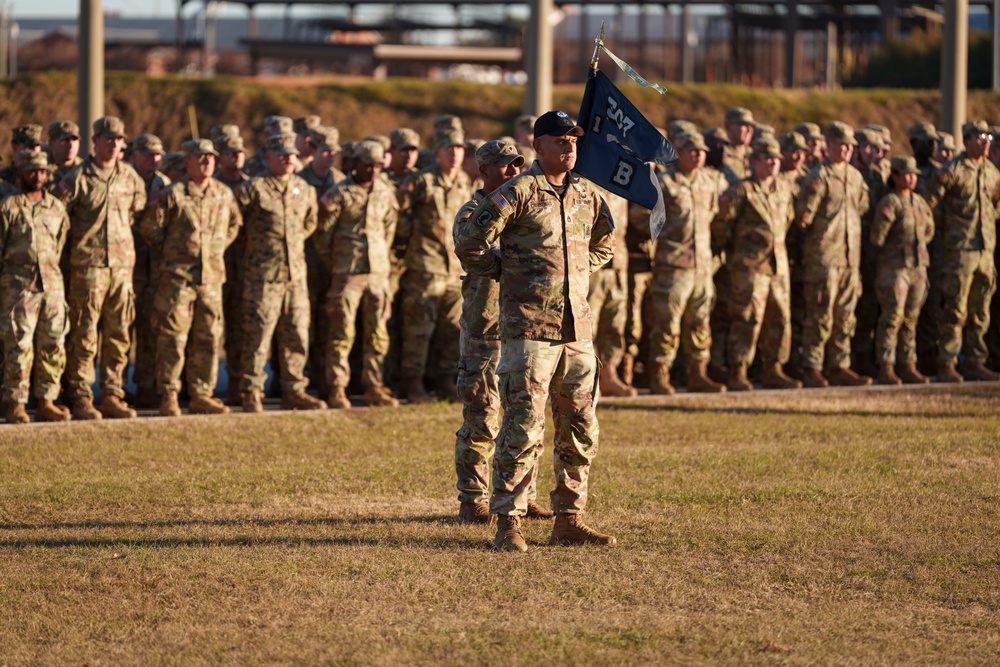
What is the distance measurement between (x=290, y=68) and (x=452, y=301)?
26315 millimetres

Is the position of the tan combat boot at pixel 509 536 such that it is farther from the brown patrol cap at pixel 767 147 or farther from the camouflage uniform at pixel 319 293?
the brown patrol cap at pixel 767 147

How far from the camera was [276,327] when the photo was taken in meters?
13.2

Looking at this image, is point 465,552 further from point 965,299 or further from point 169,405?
point 965,299

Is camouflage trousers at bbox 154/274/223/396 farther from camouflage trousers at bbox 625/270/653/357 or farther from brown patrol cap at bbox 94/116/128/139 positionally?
camouflage trousers at bbox 625/270/653/357

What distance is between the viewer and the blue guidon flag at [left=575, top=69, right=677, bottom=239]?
28.0 ft

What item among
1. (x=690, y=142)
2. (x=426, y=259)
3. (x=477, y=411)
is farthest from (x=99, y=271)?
(x=690, y=142)

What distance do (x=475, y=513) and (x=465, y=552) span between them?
0.74 m

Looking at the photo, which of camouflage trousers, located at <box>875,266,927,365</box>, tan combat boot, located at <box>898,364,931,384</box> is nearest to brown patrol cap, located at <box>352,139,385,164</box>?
camouflage trousers, located at <box>875,266,927,365</box>

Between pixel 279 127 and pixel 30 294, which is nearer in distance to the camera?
pixel 30 294

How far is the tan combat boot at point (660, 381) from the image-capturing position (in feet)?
46.8

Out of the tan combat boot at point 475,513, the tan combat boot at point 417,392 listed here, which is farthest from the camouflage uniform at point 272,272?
the tan combat boot at point 475,513

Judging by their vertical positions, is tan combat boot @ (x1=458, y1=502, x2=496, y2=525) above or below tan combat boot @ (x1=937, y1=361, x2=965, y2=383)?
below

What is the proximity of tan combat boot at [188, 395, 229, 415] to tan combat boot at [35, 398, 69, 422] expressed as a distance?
3.52 ft

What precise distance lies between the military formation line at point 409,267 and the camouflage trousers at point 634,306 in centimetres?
2
